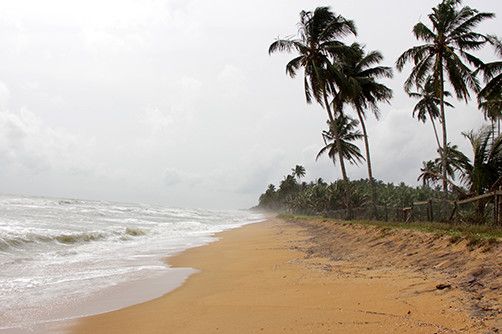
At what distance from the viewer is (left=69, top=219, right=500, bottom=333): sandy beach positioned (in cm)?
411

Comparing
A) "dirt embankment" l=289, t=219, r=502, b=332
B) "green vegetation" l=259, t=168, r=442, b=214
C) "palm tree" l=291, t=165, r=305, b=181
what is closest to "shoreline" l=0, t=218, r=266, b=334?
"dirt embankment" l=289, t=219, r=502, b=332

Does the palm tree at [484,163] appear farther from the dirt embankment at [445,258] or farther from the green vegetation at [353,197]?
the green vegetation at [353,197]

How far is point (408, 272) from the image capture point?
6371 millimetres

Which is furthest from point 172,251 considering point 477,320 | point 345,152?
point 345,152

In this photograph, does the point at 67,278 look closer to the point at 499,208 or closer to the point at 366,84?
the point at 499,208

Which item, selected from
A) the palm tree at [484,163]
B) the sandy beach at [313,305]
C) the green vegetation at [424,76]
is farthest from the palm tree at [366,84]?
the sandy beach at [313,305]

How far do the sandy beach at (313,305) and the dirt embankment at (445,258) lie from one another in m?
0.06

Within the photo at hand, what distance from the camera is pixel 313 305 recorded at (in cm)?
507

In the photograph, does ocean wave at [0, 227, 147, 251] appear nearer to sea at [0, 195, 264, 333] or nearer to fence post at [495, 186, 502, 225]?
sea at [0, 195, 264, 333]

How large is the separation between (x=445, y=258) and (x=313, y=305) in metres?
3.05

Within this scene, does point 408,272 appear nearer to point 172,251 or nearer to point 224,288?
point 224,288

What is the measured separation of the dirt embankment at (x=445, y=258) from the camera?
4293mm

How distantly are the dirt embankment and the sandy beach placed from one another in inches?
2.5

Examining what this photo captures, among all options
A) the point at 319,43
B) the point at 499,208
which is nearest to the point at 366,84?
the point at 319,43
